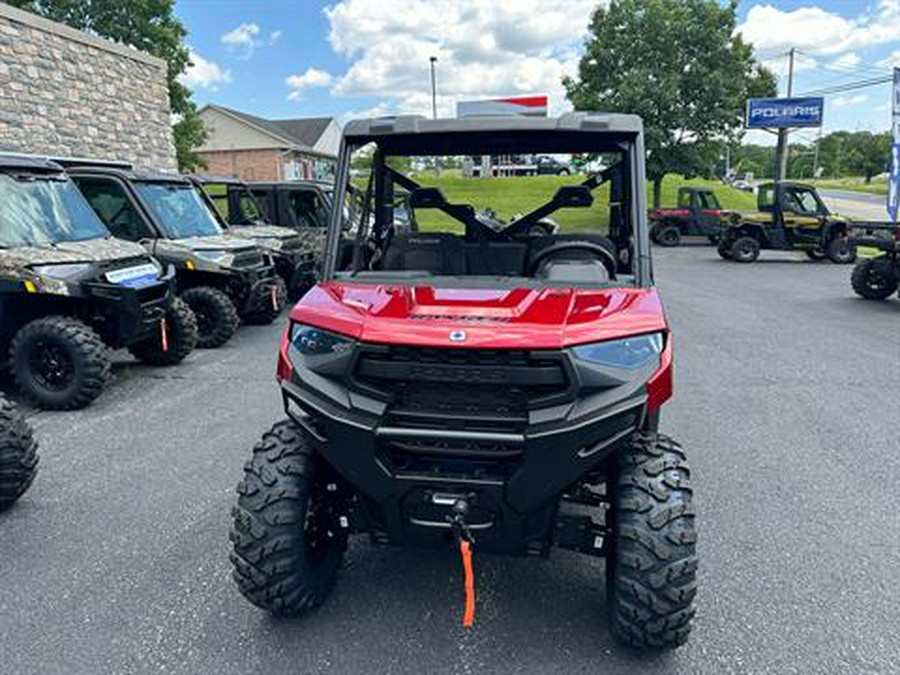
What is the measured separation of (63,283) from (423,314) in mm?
4049

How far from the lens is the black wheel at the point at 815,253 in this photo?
15812 millimetres

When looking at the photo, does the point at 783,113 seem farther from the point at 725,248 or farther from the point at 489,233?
the point at 489,233

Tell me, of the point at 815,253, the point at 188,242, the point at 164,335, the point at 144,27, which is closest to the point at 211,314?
the point at 188,242

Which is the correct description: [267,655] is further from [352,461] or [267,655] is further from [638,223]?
[638,223]

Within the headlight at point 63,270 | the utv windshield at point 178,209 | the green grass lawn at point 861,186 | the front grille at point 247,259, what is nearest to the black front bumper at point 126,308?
the headlight at point 63,270

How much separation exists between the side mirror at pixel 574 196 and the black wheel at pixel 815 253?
1499 cm

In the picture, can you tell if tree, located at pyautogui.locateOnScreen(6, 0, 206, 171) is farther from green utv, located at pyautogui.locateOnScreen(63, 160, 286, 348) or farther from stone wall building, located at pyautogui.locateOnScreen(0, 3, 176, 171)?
green utv, located at pyautogui.locateOnScreen(63, 160, 286, 348)

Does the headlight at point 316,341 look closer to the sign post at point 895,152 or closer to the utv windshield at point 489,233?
the utv windshield at point 489,233

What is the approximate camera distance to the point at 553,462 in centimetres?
205

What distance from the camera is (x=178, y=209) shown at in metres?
7.64

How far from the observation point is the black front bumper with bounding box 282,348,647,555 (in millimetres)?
2051

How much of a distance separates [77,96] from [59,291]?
31.0 ft

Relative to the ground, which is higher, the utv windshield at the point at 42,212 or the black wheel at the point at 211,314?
the utv windshield at the point at 42,212

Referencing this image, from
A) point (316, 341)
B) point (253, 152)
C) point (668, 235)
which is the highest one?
point (253, 152)
